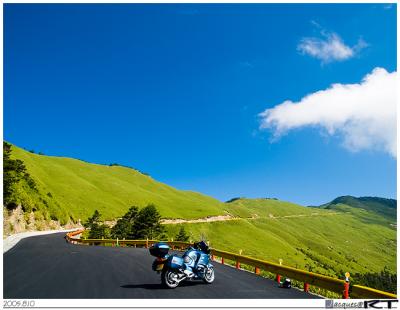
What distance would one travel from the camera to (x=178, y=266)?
14.1 metres

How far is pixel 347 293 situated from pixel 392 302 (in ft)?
6.86

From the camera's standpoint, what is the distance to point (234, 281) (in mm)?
17000

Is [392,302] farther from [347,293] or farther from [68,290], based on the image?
[68,290]

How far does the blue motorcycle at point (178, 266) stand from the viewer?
13992 mm

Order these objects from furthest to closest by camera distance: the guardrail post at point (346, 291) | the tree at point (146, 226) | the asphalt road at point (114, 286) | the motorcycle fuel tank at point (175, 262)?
the tree at point (146, 226)
the motorcycle fuel tank at point (175, 262)
the guardrail post at point (346, 291)
the asphalt road at point (114, 286)

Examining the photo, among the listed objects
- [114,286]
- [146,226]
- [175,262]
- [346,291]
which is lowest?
[114,286]

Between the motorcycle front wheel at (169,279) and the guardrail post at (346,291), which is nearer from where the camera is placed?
the guardrail post at (346,291)

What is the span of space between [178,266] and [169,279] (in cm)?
51

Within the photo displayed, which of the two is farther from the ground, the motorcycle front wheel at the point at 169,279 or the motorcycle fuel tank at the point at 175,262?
the motorcycle fuel tank at the point at 175,262

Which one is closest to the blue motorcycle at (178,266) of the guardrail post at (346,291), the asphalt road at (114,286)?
the asphalt road at (114,286)

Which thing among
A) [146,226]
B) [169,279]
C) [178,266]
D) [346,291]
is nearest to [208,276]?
[178,266]

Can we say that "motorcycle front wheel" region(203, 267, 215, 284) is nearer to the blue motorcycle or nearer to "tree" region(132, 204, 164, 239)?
the blue motorcycle

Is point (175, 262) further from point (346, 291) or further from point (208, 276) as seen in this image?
point (346, 291)

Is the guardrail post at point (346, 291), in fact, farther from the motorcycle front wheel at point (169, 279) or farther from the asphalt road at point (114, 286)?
the motorcycle front wheel at point (169, 279)
